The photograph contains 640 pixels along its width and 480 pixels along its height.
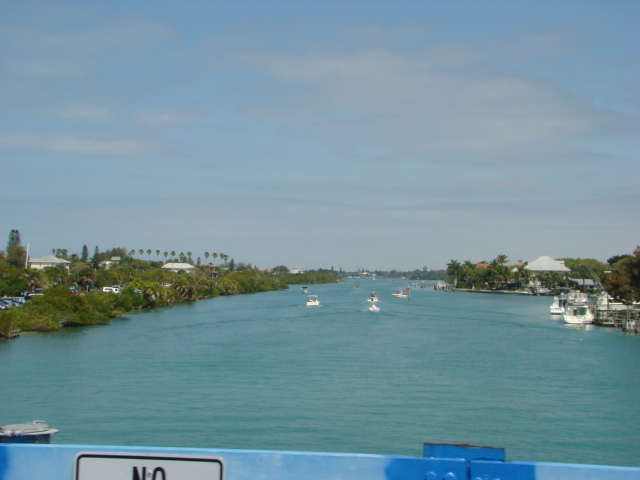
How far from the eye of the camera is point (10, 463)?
106 inches

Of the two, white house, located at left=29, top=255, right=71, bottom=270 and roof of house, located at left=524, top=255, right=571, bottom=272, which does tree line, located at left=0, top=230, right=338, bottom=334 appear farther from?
roof of house, located at left=524, top=255, right=571, bottom=272

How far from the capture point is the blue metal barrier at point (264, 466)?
2449 mm

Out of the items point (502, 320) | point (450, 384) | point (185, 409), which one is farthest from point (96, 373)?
point (502, 320)

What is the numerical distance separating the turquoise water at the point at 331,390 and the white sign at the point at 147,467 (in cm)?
1488

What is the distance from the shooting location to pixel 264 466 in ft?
8.75

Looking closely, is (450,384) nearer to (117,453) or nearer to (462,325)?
(117,453)

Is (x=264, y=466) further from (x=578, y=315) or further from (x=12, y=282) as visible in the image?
(x=12, y=282)

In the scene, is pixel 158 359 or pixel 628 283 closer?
pixel 158 359

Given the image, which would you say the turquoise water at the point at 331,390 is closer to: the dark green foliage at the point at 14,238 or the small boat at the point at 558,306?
the small boat at the point at 558,306

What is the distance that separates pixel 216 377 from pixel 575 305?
50407mm

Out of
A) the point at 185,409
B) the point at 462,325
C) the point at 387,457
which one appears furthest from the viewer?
the point at 462,325

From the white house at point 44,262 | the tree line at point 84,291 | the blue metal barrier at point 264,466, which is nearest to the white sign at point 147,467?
the blue metal barrier at point 264,466

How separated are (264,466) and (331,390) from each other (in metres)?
22.4

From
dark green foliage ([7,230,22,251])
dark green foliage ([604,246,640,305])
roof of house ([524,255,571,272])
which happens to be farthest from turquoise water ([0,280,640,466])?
dark green foliage ([7,230,22,251])
